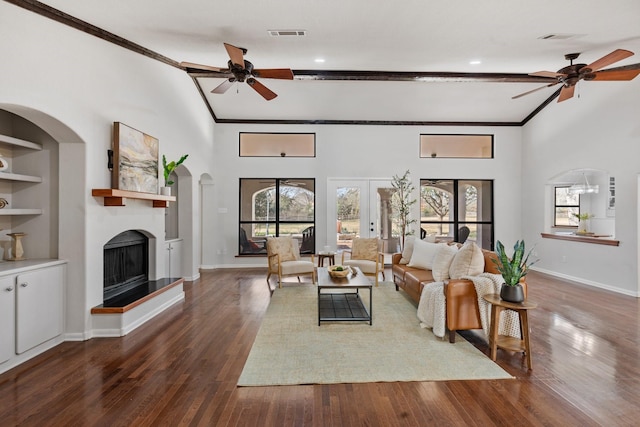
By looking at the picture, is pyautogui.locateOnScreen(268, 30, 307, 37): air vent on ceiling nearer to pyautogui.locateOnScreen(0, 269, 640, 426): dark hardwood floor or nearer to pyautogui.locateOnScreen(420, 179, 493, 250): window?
pyautogui.locateOnScreen(0, 269, 640, 426): dark hardwood floor

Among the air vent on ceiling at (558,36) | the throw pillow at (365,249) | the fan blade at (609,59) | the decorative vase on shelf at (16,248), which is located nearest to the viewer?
the decorative vase on shelf at (16,248)

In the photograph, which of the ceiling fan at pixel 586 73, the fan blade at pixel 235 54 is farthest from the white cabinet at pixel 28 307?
the ceiling fan at pixel 586 73

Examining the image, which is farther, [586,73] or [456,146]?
[456,146]

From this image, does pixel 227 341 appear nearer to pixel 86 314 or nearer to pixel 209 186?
pixel 86 314

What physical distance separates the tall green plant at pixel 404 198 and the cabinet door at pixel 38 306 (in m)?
6.25

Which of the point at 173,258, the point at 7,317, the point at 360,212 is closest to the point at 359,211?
the point at 360,212

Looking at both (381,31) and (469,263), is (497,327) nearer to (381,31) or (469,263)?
(469,263)

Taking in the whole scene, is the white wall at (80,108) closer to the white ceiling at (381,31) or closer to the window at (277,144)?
the white ceiling at (381,31)

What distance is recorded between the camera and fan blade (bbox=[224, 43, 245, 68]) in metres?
3.46

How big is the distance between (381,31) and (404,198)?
14.5 feet

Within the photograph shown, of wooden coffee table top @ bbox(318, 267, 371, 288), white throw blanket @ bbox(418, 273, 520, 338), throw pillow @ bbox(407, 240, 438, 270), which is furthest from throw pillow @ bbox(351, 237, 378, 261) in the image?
white throw blanket @ bbox(418, 273, 520, 338)

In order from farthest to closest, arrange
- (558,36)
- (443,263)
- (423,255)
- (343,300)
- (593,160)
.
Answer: (593,160)
(423,255)
(343,300)
(558,36)
(443,263)

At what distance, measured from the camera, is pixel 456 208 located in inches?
313

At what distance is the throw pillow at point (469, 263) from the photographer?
350 cm
